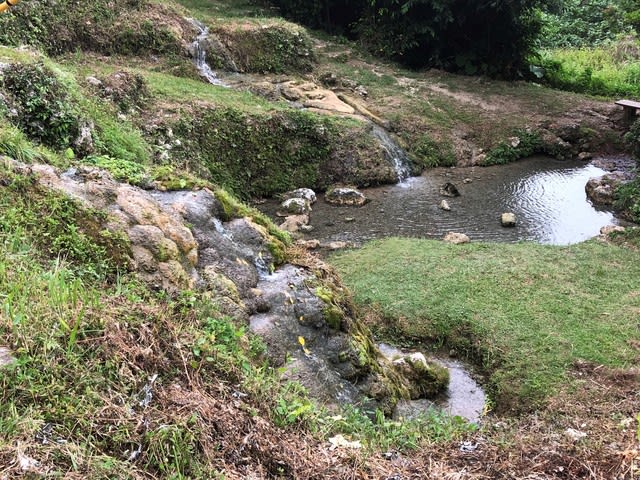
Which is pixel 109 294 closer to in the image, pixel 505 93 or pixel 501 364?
pixel 501 364

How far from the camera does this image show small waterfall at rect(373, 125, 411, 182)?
48.5ft

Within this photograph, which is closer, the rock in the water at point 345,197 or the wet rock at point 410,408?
the wet rock at point 410,408

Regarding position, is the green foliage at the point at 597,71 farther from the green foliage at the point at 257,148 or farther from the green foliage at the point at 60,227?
the green foliage at the point at 60,227

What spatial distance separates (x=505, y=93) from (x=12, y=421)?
19.8 m

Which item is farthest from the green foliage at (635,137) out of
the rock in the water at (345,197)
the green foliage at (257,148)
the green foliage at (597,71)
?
the green foliage at (597,71)

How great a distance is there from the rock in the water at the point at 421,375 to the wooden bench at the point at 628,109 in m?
14.0

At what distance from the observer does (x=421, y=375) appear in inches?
262

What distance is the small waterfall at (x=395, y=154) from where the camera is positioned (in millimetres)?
14797

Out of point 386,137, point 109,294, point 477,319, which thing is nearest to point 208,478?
→ point 109,294

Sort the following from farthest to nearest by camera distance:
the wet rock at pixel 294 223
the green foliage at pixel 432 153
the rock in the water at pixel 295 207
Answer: the green foliage at pixel 432 153, the rock in the water at pixel 295 207, the wet rock at pixel 294 223

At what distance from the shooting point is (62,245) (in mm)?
4070

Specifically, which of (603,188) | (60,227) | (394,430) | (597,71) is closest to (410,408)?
(394,430)

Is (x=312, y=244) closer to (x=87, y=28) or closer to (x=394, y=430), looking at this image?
(x=394, y=430)

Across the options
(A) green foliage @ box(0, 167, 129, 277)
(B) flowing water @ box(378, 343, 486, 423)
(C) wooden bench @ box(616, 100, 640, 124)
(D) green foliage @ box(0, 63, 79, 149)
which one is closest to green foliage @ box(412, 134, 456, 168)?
(C) wooden bench @ box(616, 100, 640, 124)
